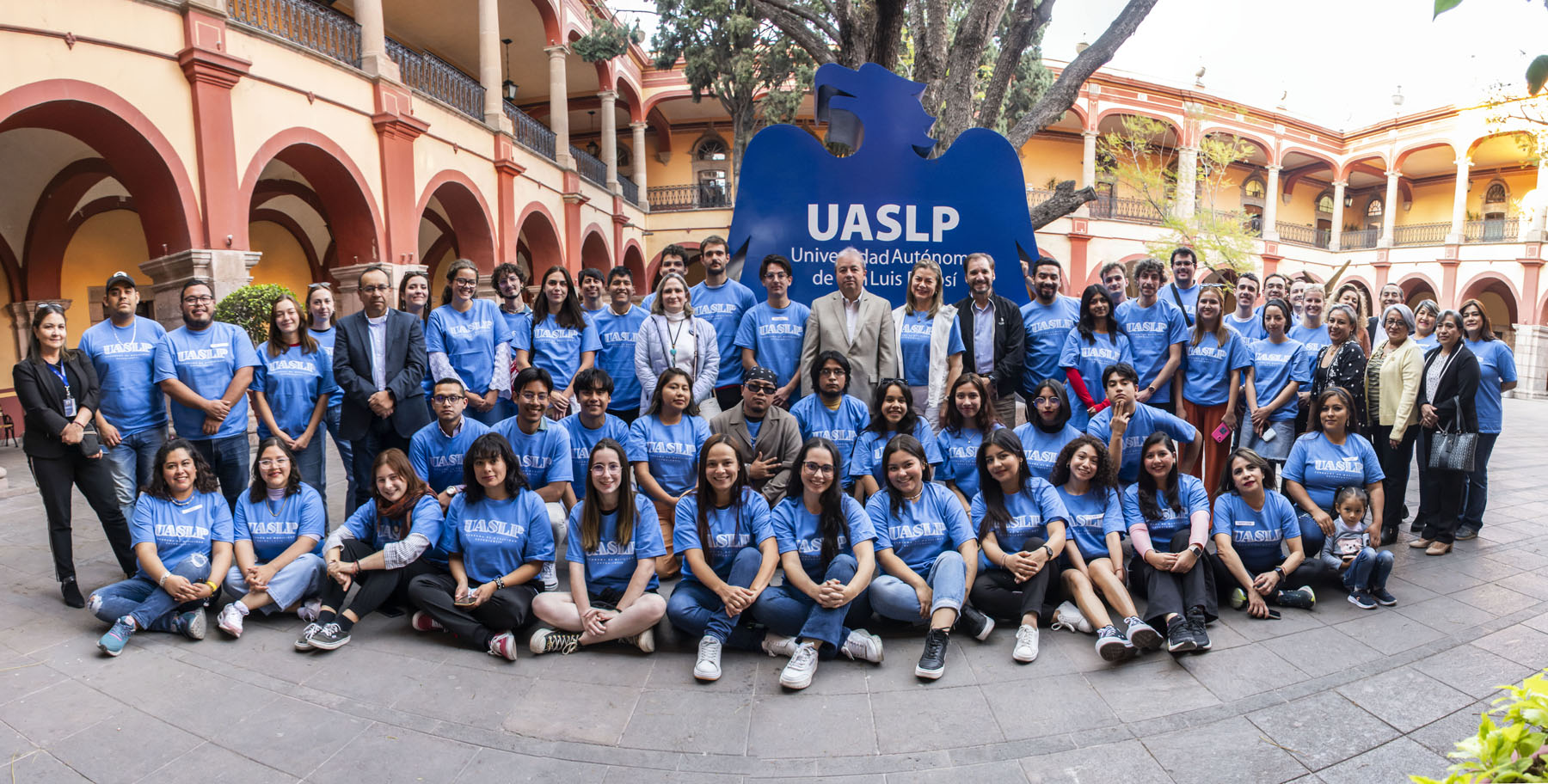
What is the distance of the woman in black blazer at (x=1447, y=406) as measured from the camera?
477 centimetres

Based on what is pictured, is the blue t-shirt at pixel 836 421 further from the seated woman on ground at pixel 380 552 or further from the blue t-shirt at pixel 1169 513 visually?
the seated woman on ground at pixel 380 552

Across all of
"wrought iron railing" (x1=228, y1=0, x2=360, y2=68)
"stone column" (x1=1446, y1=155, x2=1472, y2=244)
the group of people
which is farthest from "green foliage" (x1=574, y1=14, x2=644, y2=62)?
"stone column" (x1=1446, y1=155, x2=1472, y2=244)

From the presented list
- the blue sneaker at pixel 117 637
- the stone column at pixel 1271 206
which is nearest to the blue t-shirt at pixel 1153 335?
Answer: the blue sneaker at pixel 117 637

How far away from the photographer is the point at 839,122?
5.80 m

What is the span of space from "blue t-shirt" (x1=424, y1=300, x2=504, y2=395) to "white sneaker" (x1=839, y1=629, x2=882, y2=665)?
2.82 metres

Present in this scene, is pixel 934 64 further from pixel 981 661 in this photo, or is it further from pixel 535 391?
pixel 981 661

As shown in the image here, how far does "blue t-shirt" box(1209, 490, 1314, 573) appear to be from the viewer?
3.91 m

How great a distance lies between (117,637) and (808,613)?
2.99m

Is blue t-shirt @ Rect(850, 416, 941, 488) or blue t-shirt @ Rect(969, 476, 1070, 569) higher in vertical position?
blue t-shirt @ Rect(850, 416, 941, 488)

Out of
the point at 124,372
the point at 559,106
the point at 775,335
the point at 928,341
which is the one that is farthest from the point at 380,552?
the point at 559,106

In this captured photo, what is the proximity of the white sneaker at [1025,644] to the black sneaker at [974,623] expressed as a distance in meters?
0.13

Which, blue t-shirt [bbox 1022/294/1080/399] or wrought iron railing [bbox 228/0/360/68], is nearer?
blue t-shirt [bbox 1022/294/1080/399]

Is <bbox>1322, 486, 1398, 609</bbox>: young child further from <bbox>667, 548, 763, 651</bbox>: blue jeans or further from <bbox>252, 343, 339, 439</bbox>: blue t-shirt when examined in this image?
<bbox>252, 343, 339, 439</bbox>: blue t-shirt


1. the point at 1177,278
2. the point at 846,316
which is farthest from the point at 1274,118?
the point at 846,316
